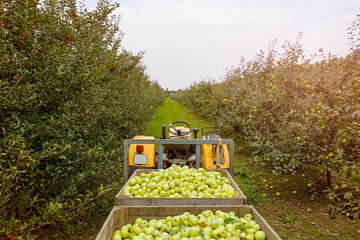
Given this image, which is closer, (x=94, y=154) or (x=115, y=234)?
(x=115, y=234)

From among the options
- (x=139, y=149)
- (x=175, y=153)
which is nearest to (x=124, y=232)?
(x=139, y=149)

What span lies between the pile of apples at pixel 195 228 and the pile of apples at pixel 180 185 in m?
0.42

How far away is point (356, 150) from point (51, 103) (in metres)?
4.71

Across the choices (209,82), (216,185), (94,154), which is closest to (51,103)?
(94,154)

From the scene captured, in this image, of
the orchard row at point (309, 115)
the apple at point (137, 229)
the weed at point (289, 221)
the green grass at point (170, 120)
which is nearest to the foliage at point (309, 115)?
the orchard row at point (309, 115)

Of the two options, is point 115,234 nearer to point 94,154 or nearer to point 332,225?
point 94,154

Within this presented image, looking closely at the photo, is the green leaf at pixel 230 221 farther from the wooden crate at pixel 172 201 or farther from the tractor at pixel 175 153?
the tractor at pixel 175 153

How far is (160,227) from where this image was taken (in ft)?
8.67

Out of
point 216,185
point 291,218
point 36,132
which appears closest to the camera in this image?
point 36,132

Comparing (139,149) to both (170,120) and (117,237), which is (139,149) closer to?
(117,237)

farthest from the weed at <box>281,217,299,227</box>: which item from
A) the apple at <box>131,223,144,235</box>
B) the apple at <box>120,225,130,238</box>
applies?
the apple at <box>120,225,130,238</box>

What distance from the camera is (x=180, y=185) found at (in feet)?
11.1

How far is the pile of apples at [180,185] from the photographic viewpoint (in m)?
3.21

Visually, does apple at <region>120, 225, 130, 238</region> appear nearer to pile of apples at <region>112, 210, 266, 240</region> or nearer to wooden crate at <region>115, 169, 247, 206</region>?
pile of apples at <region>112, 210, 266, 240</region>
